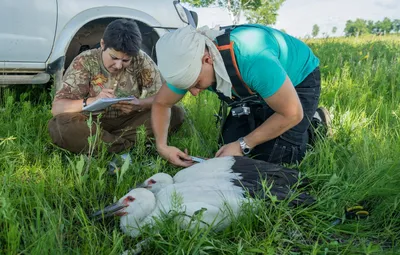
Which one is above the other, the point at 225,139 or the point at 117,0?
the point at 117,0

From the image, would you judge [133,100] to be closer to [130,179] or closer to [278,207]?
[130,179]

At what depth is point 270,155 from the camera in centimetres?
300

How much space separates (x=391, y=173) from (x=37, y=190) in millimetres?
1960

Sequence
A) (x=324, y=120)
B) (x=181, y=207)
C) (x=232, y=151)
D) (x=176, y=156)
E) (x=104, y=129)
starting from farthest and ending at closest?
(x=104, y=129) < (x=324, y=120) < (x=176, y=156) < (x=232, y=151) < (x=181, y=207)

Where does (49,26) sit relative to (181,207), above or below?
above

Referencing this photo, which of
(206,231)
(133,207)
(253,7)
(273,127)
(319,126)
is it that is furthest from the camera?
(253,7)

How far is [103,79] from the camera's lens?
3479mm

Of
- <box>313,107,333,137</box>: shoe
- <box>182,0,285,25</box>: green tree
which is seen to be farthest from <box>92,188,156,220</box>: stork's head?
<box>182,0,285,25</box>: green tree

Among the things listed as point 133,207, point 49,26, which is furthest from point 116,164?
point 49,26

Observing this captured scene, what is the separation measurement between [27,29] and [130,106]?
1394mm

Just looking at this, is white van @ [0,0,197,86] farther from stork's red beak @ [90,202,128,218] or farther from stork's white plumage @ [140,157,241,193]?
stork's red beak @ [90,202,128,218]

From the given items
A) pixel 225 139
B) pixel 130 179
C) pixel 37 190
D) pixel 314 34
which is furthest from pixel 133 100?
pixel 314 34

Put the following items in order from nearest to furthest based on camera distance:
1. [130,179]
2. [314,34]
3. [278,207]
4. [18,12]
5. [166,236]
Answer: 1. [166,236]
2. [278,207]
3. [130,179]
4. [18,12]
5. [314,34]

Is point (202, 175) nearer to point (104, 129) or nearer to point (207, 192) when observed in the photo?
point (207, 192)
